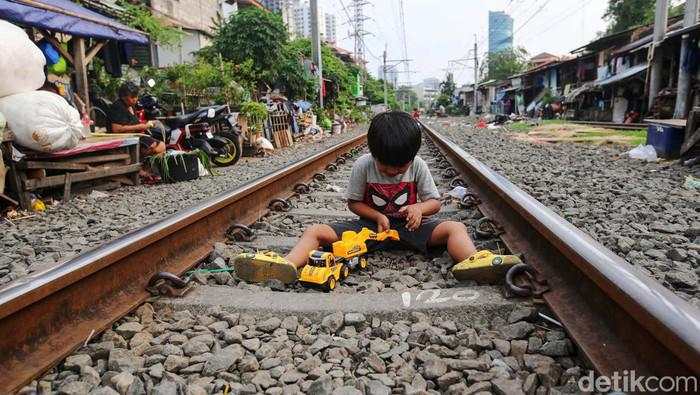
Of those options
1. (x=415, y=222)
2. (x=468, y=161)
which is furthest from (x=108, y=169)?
(x=415, y=222)

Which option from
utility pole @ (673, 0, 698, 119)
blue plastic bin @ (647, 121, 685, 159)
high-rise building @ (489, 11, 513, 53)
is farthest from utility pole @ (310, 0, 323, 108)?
high-rise building @ (489, 11, 513, 53)

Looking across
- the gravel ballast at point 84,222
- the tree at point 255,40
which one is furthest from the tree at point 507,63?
the gravel ballast at point 84,222

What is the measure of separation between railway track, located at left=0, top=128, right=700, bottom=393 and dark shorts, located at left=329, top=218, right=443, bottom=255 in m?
0.10

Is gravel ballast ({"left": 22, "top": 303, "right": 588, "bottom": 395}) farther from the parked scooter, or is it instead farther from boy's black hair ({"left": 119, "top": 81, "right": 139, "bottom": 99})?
the parked scooter

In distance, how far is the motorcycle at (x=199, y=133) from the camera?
782cm

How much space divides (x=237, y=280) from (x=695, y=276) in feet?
6.54

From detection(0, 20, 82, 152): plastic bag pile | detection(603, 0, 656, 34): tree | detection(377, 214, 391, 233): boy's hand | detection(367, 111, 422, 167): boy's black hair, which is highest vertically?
detection(603, 0, 656, 34): tree

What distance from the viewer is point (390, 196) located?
2814 mm

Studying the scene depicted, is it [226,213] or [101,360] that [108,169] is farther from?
[101,360]

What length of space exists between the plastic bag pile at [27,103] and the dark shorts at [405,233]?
11.2 ft

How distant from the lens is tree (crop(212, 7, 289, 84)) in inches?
561

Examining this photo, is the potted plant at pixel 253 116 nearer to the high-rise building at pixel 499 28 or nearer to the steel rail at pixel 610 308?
Result: the steel rail at pixel 610 308

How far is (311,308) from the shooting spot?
1889mm

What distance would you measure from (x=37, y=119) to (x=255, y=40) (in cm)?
1050
